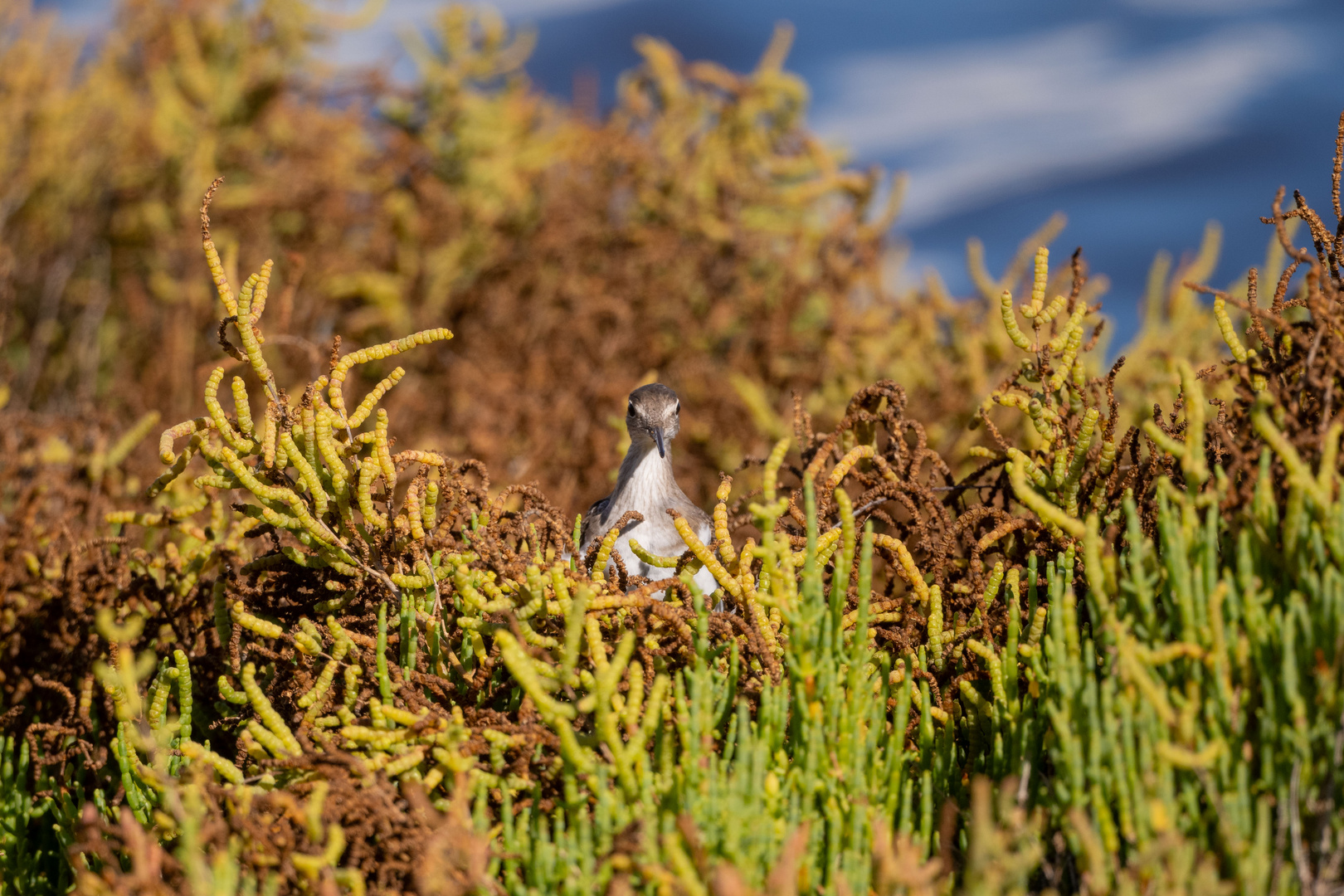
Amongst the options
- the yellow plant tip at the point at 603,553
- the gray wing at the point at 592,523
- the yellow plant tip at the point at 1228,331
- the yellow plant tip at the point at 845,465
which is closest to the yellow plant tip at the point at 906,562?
the yellow plant tip at the point at 845,465

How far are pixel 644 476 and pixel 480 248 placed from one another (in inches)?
288

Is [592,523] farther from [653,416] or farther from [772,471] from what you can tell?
[772,471]

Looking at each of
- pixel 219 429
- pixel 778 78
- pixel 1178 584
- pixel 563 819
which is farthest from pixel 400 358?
pixel 1178 584

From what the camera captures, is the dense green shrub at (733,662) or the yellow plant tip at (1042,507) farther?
the yellow plant tip at (1042,507)

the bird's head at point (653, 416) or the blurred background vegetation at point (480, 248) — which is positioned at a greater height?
the blurred background vegetation at point (480, 248)

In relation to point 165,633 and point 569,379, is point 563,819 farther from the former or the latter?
point 569,379

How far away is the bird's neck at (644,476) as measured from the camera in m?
4.32

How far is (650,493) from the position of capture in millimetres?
4309

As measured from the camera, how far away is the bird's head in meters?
4.40

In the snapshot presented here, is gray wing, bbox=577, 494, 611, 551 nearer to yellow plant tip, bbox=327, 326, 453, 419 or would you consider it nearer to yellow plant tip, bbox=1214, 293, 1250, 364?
yellow plant tip, bbox=327, 326, 453, 419

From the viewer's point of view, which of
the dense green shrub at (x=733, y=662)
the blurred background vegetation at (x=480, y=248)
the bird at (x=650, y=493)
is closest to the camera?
the dense green shrub at (x=733, y=662)

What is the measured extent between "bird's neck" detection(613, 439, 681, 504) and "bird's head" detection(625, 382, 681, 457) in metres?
0.04

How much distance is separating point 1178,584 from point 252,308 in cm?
229

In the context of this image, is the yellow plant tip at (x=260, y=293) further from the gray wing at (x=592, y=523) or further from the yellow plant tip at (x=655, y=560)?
the gray wing at (x=592, y=523)
